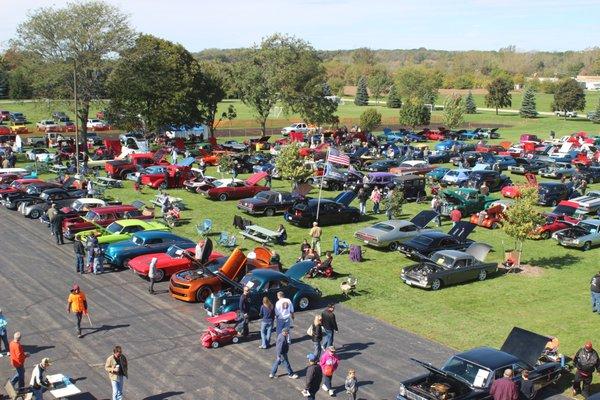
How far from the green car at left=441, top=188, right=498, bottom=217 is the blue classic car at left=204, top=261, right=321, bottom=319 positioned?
15.2 metres

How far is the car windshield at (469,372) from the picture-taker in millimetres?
13500

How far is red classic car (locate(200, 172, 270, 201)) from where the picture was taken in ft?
120

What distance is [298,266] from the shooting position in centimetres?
2138

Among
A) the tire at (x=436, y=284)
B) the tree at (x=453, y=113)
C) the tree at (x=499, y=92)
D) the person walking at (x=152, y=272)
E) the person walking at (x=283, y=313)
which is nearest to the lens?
the person walking at (x=283, y=313)

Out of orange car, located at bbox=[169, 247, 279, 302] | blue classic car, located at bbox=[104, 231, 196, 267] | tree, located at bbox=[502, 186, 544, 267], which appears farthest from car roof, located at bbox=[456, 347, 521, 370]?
blue classic car, located at bbox=[104, 231, 196, 267]

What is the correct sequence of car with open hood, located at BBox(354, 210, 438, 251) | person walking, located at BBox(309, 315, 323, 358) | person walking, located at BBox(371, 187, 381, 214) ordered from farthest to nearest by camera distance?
person walking, located at BBox(371, 187, 381, 214) → car with open hood, located at BBox(354, 210, 438, 251) → person walking, located at BBox(309, 315, 323, 358)

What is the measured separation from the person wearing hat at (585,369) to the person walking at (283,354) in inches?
257

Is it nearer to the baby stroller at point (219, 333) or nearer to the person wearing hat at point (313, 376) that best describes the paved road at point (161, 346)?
the baby stroller at point (219, 333)

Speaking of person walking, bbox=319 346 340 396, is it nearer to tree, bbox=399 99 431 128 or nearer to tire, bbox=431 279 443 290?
tire, bbox=431 279 443 290

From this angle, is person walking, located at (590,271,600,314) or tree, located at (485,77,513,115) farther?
tree, located at (485,77,513,115)

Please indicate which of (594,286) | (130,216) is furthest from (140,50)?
(594,286)

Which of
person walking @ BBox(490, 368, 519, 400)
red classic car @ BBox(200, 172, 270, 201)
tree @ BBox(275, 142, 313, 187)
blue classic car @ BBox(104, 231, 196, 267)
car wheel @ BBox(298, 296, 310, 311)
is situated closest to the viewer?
person walking @ BBox(490, 368, 519, 400)

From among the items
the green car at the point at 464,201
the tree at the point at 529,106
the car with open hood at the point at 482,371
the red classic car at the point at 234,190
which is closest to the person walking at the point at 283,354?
the car with open hood at the point at 482,371

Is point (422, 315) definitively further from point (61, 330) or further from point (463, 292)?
point (61, 330)
